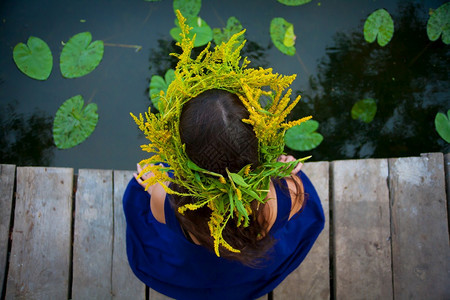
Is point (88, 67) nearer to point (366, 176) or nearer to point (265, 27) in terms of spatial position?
point (265, 27)

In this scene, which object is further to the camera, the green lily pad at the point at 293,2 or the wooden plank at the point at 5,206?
the green lily pad at the point at 293,2

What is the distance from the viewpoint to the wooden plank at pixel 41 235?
160 centimetres

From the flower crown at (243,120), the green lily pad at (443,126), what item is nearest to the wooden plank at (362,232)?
the green lily pad at (443,126)

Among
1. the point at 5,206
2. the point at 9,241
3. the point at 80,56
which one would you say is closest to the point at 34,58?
the point at 80,56

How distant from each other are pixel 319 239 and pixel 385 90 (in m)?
1.16

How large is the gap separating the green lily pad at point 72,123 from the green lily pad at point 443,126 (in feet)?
7.11

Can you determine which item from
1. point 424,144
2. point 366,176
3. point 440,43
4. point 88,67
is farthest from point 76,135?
point 440,43

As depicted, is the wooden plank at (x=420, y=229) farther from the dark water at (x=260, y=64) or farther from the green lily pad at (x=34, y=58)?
the green lily pad at (x=34, y=58)

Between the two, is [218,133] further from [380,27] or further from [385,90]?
[380,27]

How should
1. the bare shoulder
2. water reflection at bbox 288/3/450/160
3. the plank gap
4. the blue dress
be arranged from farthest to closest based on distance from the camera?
water reflection at bbox 288/3/450/160 → the plank gap → the blue dress → the bare shoulder

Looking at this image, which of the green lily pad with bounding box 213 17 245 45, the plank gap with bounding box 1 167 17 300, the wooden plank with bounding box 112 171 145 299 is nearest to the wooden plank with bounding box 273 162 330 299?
the wooden plank with bounding box 112 171 145 299

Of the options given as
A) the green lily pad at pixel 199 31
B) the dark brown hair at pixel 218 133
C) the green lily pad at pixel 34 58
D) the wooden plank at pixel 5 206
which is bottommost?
the wooden plank at pixel 5 206

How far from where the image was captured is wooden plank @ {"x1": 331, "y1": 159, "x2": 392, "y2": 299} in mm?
1647

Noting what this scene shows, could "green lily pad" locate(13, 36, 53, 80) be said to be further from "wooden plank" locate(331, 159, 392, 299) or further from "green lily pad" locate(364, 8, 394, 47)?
"green lily pad" locate(364, 8, 394, 47)
